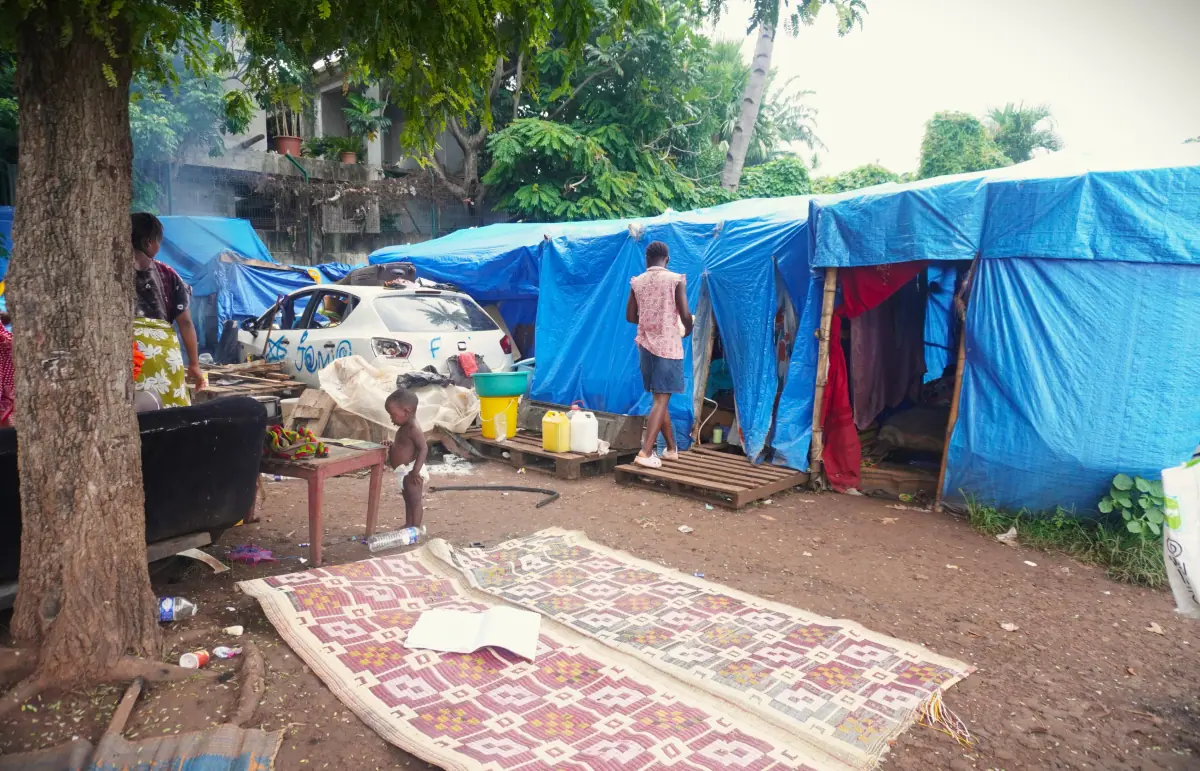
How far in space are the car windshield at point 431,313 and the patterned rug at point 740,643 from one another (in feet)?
13.0

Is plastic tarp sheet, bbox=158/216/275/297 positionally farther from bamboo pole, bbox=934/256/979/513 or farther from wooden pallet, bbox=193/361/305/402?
bamboo pole, bbox=934/256/979/513

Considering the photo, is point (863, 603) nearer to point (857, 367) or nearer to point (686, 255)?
point (857, 367)

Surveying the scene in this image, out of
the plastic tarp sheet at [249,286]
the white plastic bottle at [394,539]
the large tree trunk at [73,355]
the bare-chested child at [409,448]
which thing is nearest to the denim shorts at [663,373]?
the bare-chested child at [409,448]

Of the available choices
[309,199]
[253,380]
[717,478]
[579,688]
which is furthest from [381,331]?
[309,199]

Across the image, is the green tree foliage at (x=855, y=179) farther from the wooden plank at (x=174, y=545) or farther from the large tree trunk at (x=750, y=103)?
the wooden plank at (x=174, y=545)

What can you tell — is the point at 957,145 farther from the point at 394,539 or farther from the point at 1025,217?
the point at 394,539

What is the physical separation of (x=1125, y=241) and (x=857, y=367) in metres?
2.60

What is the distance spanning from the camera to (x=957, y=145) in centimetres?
2411

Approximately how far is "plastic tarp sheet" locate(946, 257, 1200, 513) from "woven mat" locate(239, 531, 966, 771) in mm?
2439

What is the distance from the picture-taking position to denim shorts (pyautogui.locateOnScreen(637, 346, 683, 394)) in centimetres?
663

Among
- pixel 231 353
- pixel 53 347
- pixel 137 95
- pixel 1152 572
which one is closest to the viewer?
pixel 53 347

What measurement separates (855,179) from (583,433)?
21034mm

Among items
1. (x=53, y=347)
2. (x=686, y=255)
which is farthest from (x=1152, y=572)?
(x=53, y=347)

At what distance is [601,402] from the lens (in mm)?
8188
